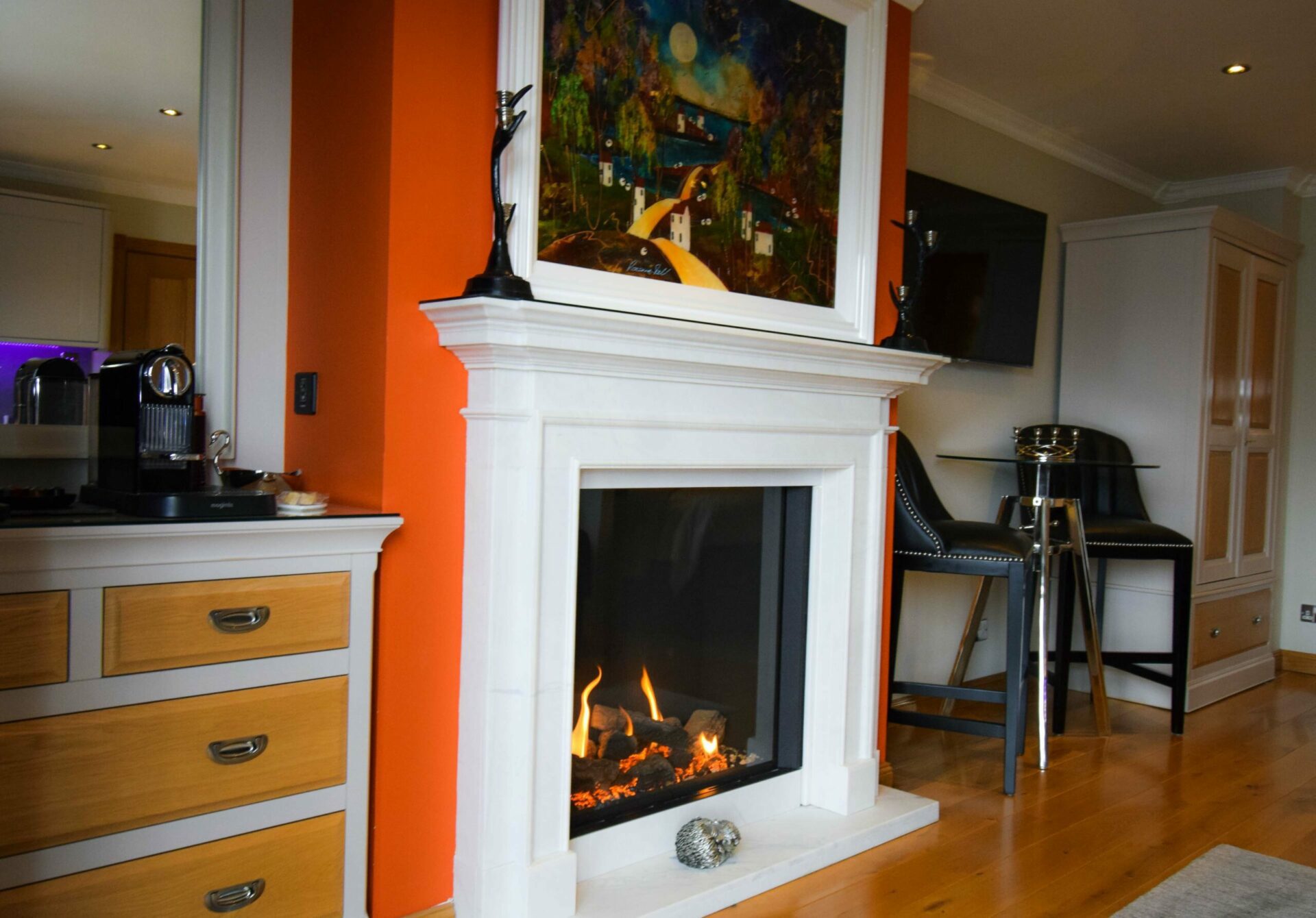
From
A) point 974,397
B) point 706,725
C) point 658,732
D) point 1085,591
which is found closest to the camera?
point 658,732

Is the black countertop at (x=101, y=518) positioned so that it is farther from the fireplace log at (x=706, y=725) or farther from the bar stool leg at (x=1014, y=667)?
the bar stool leg at (x=1014, y=667)

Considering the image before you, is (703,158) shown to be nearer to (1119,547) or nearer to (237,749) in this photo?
(237,749)

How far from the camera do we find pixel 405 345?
1.93 metres

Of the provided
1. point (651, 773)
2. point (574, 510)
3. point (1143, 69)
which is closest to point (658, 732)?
point (651, 773)

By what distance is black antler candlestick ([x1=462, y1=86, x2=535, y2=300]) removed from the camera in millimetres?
1861

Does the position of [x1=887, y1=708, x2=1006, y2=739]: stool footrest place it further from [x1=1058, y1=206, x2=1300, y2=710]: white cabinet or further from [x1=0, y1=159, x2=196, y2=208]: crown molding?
[x1=0, y1=159, x2=196, y2=208]: crown molding

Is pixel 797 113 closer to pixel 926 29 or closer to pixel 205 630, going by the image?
→ pixel 926 29

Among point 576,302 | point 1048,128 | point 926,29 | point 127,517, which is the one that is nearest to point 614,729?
point 576,302

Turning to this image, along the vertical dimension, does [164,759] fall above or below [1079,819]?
above

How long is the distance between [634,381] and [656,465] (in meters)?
0.20

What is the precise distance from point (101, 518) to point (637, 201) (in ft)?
4.04

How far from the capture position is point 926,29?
333 cm

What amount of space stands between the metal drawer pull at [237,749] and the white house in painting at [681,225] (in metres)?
1.34

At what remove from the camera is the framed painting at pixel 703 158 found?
2043mm
